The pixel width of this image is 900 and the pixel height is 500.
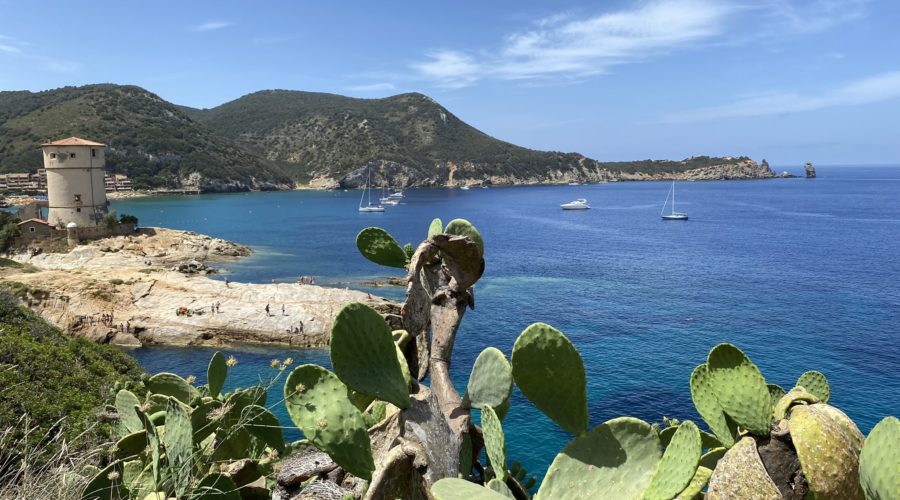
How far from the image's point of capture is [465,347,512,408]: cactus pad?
3564 millimetres

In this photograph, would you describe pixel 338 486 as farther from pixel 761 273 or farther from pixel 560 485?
pixel 761 273

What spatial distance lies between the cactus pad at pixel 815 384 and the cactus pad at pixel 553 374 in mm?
1775

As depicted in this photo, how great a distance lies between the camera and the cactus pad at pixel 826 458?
2.36 meters

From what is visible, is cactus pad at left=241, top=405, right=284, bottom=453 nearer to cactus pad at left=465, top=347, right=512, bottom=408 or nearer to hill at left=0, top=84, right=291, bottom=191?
cactus pad at left=465, top=347, right=512, bottom=408

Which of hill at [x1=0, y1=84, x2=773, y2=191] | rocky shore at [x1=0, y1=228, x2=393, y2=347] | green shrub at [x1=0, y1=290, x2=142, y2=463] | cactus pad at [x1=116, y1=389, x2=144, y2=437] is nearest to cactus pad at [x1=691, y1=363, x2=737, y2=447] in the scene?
cactus pad at [x1=116, y1=389, x2=144, y2=437]

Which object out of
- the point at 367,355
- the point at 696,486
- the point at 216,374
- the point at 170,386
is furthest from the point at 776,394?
the point at 170,386

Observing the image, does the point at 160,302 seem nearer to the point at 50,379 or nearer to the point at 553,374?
the point at 50,379

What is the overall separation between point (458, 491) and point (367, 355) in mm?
837

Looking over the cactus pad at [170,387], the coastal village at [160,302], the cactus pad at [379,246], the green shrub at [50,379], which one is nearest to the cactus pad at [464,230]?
the cactus pad at [379,246]

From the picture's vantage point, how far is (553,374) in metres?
3.10

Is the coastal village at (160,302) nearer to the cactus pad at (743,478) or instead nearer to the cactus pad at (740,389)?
the cactus pad at (740,389)

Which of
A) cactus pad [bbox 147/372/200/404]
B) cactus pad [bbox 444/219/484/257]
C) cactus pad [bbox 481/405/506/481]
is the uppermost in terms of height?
cactus pad [bbox 444/219/484/257]

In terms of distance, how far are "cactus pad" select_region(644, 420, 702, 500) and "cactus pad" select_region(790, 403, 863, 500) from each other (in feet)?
1.28

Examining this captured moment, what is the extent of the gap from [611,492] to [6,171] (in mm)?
109992
